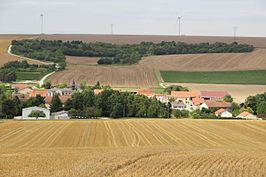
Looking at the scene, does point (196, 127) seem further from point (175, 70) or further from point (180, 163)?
point (175, 70)

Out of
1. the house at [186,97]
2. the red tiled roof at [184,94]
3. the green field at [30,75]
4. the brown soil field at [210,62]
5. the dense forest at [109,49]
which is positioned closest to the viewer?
the house at [186,97]

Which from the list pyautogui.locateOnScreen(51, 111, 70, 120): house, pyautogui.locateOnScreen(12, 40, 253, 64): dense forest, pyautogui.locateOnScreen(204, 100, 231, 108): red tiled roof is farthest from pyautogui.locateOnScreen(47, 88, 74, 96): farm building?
pyautogui.locateOnScreen(12, 40, 253, 64): dense forest

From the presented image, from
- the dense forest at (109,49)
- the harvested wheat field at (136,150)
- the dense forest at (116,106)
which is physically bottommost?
the harvested wheat field at (136,150)

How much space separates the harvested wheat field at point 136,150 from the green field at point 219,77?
65.0 metres

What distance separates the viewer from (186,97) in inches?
3777

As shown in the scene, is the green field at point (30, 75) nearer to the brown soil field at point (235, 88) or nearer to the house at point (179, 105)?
the brown soil field at point (235, 88)

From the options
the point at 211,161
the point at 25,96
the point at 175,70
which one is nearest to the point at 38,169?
the point at 211,161

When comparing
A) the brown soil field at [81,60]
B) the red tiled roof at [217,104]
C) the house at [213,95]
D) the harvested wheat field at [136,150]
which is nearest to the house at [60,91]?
the house at [213,95]

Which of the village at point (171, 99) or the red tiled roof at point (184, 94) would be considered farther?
the red tiled roof at point (184, 94)

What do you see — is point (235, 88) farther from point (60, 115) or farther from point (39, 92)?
point (60, 115)

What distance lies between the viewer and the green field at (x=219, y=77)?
114000 millimetres

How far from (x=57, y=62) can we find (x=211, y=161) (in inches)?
4755

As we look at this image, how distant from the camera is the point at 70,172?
1537 centimetres

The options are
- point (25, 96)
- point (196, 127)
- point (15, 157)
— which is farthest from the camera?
point (25, 96)
